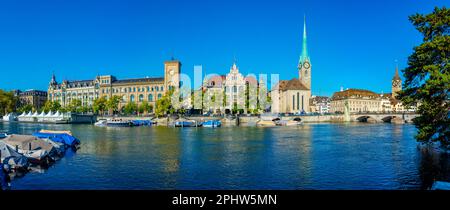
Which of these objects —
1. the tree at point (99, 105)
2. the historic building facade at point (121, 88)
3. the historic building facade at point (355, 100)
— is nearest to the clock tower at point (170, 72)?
the historic building facade at point (121, 88)

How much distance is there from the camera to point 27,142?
104 feet

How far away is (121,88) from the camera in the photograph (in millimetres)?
163250

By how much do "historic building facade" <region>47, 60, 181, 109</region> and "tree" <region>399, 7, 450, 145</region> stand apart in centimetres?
11991

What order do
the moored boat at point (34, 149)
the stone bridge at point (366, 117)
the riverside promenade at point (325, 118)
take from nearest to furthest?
the moored boat at point (34, 149) → the riverside promenade at point (325, 118) → the stone bridge at point (366, 117)

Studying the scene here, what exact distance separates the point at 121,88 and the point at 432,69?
498ft

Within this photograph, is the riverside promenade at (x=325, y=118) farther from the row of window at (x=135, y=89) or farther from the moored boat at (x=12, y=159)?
the moored boat at (x=12, y=159)

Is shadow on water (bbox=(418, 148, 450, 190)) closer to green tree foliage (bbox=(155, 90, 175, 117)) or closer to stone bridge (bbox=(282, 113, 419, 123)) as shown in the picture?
green tree foliage (bbox=(155, 90, 175, 117))

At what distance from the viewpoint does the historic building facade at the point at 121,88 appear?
154m

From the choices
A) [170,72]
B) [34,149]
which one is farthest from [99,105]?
[34,149]

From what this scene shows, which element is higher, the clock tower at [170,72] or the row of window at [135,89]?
the clock tower at [170,72]

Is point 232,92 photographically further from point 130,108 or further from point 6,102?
point 6,102

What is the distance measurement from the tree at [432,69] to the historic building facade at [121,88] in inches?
4721

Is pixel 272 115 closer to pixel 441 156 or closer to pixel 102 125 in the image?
pixel 102 125

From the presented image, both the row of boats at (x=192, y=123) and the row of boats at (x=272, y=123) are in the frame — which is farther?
the row of boats at (x=272, y=123)
